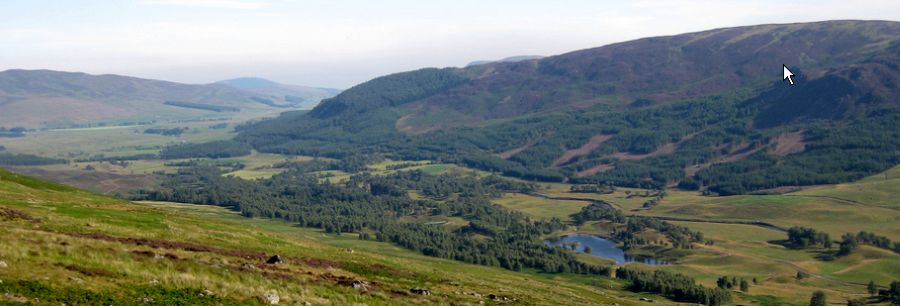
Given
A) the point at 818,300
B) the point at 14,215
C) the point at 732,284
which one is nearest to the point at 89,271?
the point at 14,215

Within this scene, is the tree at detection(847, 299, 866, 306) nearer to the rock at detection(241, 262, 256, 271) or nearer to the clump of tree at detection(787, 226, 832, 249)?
the clump of tree at detection(787, 226, 832, 249)

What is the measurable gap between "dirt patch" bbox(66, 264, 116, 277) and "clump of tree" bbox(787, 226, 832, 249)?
7024 inches

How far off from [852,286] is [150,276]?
473 feet

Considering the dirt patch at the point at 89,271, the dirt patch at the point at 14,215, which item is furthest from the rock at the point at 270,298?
the dirt patch at the point at 14,215

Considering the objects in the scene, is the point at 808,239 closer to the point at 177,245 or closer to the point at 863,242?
the point at 863,242

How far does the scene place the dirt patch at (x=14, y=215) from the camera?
5053 cm

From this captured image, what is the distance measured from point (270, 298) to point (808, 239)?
175226mm

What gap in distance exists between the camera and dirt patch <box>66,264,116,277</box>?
34.9 m

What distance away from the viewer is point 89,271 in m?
35.2

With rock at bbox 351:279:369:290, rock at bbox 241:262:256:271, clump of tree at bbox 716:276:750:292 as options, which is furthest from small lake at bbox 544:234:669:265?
rock at bbox 241:262:256:271

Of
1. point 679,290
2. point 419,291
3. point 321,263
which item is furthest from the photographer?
point 679,290

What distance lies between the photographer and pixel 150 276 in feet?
119

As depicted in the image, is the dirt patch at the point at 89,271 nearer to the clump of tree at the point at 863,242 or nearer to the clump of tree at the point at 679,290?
the clump of tree at the point at 679,290

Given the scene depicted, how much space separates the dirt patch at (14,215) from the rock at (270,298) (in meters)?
25.5
